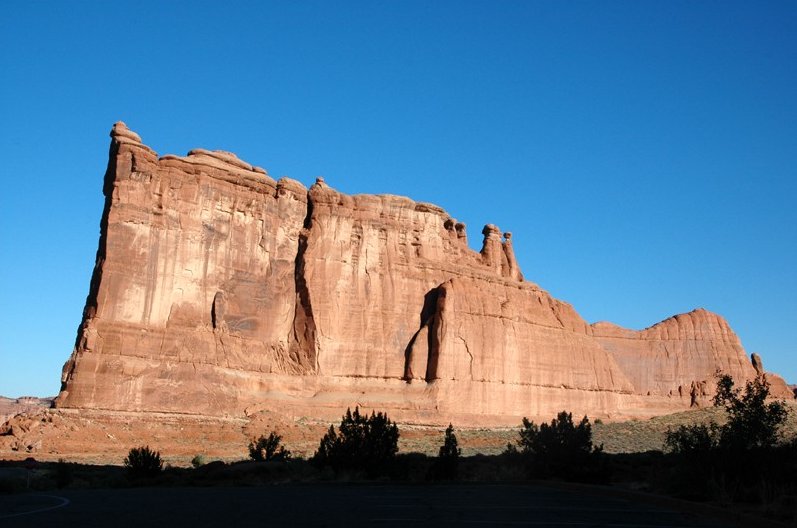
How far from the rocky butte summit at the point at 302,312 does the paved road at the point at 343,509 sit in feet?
104

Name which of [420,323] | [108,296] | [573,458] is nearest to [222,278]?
[108,296]

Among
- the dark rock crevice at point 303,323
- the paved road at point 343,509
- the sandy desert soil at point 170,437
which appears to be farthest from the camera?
the dark rock crevice at point 303,323

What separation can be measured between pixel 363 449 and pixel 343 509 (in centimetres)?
1098

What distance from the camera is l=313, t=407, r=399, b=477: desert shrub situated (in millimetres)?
23062

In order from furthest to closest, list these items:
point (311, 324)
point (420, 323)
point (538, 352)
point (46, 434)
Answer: point (538, 352), point (420, 323), point (311, 324), point (46, 434)

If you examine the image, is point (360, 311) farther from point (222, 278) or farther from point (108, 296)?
point (108, 296)

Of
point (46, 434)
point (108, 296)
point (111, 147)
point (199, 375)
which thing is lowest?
point (46, 434)

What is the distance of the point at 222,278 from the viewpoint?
5384 centimetres

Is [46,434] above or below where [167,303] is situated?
below

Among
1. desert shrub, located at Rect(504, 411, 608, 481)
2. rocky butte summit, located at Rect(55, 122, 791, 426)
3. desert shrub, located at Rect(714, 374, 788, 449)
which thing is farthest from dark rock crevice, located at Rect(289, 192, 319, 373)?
desert shrub, located at Rect(714, 374, 788, 449)

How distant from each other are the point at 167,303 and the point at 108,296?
160 inches

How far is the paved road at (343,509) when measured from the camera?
1080cm

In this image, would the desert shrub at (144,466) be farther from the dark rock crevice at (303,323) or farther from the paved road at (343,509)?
the dark rock crevice at (303,323)

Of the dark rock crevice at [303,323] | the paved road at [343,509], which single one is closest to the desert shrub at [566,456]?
the paved road at [343,509]
